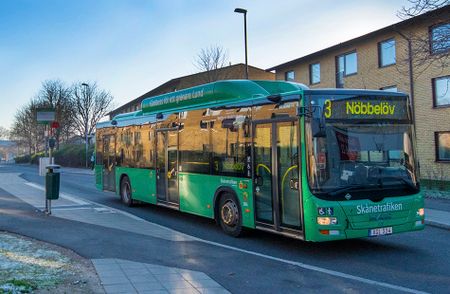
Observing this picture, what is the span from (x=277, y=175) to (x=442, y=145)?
18.1 meters

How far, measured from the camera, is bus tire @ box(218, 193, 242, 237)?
927 centimetres

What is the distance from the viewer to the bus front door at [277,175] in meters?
7.78

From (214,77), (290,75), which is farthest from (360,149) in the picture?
(214,77)

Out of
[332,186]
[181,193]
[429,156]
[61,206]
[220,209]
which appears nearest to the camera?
[332,186]

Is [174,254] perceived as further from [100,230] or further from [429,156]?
[429,156]

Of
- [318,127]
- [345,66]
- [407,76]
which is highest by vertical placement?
[345,66]

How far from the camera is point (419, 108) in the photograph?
79.6 feet

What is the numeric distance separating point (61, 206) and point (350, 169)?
9463 mm

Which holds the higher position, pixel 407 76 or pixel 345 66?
pixel 345 66

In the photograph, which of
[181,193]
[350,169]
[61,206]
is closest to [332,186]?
→ [350,169]

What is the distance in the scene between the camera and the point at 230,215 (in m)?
9.48

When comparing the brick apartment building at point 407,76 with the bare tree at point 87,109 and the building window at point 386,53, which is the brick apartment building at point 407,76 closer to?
the building window at point 386,53

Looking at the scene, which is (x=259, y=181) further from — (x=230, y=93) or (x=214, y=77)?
(x=214, y=77)

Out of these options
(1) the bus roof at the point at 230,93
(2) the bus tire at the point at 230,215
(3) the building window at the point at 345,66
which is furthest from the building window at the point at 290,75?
(2) the bus tire at the point at 230,215
